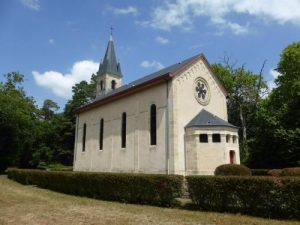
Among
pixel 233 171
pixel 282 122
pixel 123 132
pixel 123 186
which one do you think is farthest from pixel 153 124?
pixel 282 122

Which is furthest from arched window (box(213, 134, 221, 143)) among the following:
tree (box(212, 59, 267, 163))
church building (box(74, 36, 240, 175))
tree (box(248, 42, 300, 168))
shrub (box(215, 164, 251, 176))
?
tree (box(212, 59, 267, 163))

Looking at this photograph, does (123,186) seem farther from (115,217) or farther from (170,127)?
(170,127)

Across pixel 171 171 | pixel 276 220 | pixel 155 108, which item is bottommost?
pixel 276 220

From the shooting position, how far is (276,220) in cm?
962

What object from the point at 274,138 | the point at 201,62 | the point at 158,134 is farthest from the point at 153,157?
the point at 274,138

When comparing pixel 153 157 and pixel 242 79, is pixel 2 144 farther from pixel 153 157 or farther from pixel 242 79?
pixel 242 79

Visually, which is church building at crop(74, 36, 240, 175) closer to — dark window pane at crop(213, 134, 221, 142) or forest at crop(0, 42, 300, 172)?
dark window pane at crop(213, 134, 221, 142)

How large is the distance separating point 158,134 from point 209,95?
655 cm

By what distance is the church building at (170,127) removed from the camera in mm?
22016

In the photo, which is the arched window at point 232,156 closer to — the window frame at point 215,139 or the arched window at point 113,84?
the window frame at point 215,139

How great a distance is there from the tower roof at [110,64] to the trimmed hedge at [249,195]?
35.3 metres

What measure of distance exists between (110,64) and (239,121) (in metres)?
22.6

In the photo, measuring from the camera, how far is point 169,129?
22.3m

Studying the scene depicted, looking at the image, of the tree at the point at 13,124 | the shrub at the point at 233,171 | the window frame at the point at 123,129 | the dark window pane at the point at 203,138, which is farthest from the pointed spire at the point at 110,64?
the shrub at the point at 233,171
